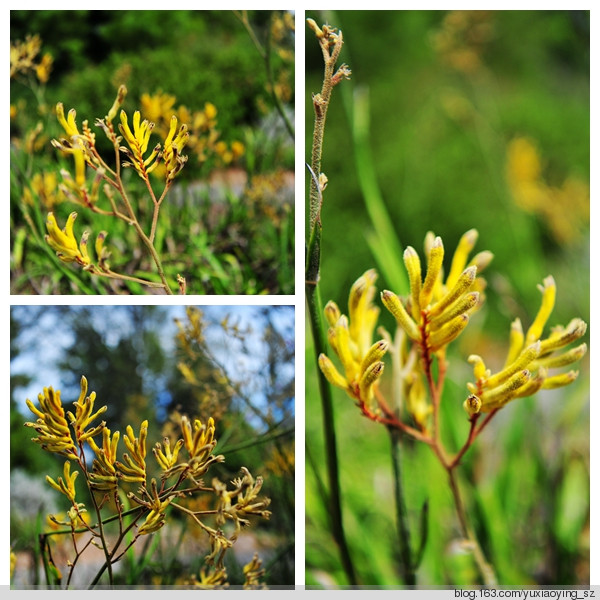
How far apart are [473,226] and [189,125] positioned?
0.75m

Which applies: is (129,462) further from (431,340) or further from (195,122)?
(195,122)

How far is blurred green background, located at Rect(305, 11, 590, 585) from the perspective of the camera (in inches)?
28.1

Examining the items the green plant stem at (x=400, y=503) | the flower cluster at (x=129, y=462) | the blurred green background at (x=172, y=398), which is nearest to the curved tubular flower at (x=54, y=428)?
the flower cluster at (x=129, y=462)

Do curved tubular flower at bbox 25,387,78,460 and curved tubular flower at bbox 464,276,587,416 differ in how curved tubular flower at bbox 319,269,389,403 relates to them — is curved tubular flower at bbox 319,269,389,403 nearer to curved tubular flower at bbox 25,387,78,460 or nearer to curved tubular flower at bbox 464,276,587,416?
curved tubular flower at bbox 464,276,587,416

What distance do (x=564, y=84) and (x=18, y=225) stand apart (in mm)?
1198

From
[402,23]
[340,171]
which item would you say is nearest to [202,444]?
[340,171]

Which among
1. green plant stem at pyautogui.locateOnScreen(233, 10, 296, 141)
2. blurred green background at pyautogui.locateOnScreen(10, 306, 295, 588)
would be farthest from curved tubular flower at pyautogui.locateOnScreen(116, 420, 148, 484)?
green plant stem at pyautogui.locateOnScreen(233, 10, 296, 141)

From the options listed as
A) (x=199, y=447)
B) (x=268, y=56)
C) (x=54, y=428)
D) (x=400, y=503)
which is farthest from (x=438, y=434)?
(x=268, y=56)

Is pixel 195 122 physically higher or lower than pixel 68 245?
higher

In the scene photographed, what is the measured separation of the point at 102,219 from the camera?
674mm

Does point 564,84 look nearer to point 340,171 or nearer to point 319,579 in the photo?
point 340,171

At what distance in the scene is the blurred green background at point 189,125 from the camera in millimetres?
643

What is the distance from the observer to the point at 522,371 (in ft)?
1.42

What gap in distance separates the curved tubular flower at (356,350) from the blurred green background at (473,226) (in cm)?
17
